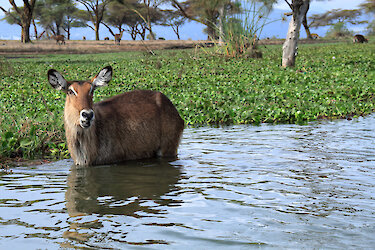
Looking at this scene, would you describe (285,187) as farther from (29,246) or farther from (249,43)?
(249,43)

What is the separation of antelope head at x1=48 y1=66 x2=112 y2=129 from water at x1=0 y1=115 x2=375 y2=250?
0.78 m

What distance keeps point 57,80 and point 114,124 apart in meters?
1.15

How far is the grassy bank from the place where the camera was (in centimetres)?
871

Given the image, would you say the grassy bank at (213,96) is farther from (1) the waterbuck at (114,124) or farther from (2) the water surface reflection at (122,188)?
(2) the water surface reflection at (122,188)

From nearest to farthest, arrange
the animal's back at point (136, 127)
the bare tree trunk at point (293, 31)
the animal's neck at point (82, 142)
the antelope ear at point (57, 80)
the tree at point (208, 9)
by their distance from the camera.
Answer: the antelope ear at point (57, 80)
the animal's neck at point (82, 142)
the animal's back at point (136, 127)
the bare tree trunk at point (293, 31)
the tree at point (208, 9)

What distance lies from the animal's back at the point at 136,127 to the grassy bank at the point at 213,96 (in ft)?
4.31

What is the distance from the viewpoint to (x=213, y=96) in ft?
46.2

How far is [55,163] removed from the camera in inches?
306

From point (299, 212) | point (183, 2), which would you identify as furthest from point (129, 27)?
point (299, 212)

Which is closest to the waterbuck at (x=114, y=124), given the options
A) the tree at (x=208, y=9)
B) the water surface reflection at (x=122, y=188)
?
the water surface reflection at (x=122, y=188)

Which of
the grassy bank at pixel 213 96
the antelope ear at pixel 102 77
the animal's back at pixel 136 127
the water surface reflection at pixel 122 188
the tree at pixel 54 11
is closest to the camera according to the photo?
the water surface reflection at pixel 122 188

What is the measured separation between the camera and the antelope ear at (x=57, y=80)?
6.52 m

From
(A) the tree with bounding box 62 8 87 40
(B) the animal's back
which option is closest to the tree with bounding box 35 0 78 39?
(A) the tree with bounding box 62 8 87 40

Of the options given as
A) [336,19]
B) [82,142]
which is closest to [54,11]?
[336,19]
